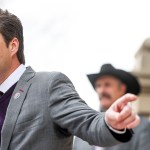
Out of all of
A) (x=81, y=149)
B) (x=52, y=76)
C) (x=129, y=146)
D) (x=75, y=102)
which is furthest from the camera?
(x=129, y=146)

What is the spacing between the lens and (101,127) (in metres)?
2.38

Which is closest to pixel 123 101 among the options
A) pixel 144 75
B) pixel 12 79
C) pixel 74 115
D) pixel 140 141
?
pixel 74 115

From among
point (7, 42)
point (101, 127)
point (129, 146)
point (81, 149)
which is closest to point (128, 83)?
point (129, 146)

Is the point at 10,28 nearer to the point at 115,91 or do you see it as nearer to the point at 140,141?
the point at 140,141

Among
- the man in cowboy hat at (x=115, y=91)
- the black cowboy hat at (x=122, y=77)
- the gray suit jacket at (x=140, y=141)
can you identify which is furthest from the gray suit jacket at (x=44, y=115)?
the black cowboy hat at (x=122, y=77)

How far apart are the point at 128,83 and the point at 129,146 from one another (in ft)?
3.59

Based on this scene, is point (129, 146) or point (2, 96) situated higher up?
point (2, 96)

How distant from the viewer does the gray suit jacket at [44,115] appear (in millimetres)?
2586

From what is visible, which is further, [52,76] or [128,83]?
[128,83]

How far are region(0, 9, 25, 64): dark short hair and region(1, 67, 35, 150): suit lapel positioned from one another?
0.12m

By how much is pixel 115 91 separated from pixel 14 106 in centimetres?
265

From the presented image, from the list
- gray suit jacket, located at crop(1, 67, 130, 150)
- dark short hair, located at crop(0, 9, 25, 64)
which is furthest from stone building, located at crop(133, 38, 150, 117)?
gray suit jacket, located at crop(1, 67, 130, 150)

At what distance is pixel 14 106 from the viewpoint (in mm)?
2732

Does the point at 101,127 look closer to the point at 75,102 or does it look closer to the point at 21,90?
the point at 75,102
